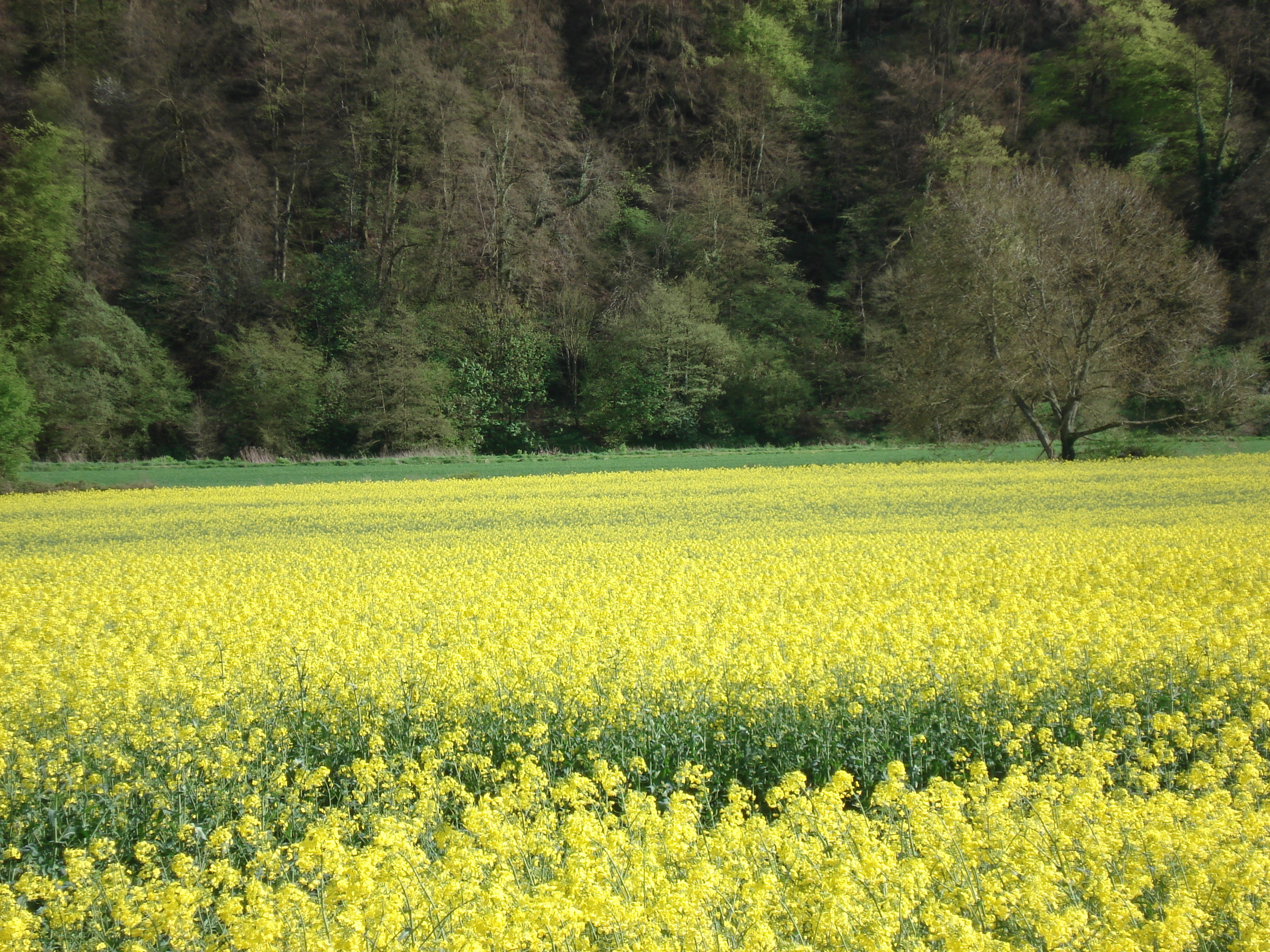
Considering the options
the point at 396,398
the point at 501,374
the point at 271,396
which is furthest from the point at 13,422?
the point at 501,374

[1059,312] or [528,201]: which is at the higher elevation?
[528,201]

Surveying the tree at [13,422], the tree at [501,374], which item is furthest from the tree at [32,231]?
the tree at [501,374]

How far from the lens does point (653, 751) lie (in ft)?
20.9

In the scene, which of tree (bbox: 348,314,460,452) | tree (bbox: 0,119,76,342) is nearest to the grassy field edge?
tree (bbox: 348,314,460,452)

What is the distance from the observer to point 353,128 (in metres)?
55.9

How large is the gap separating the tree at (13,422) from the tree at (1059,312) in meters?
33.0

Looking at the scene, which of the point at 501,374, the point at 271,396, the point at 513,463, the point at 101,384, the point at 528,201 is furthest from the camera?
the point at 528,201

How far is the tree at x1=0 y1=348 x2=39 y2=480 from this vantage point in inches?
1142

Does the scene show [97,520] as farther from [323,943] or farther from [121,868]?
[323,943]

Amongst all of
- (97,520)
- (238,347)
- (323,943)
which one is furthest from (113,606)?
(238,347)

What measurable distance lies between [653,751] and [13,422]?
1247 inches

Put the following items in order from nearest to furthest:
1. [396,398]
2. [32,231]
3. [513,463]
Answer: [513,463] → [396,398] → [32,231]

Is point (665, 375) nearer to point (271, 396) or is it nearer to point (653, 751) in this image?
point (271, 396)

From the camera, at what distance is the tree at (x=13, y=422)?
29.0 metres
